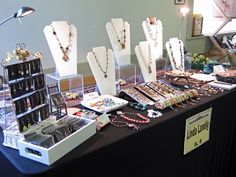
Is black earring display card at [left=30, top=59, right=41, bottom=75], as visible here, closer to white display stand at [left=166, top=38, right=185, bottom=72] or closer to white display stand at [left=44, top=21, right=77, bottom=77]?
white display stand at [left=44, top=21, right=77, bottom=77]

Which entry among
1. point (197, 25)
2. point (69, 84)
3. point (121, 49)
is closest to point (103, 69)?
point (69, 84)

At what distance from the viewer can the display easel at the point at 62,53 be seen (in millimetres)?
1570

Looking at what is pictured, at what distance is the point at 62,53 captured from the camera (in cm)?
164

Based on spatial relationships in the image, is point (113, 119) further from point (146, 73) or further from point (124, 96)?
point (146, 73)

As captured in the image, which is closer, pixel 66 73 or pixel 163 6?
pixel 66 73

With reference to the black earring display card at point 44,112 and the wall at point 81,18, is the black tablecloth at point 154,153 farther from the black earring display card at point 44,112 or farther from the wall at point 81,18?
the wall at point 81,18

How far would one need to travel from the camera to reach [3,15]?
2.00 metres

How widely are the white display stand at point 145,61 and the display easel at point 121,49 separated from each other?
14cm

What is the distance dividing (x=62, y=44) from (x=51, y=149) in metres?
0.99

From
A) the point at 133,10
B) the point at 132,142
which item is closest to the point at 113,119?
the point at 132,142

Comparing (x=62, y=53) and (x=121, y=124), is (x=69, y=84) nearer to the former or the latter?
(x=62, y=53)

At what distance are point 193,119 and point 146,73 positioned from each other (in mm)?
505

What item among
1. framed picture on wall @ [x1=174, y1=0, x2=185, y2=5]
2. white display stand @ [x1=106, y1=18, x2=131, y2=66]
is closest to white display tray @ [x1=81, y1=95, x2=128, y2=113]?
white display stand @ [x1=106, y1=18, x2=131, y2=66]

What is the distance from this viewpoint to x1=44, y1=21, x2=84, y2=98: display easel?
61.8 inches
